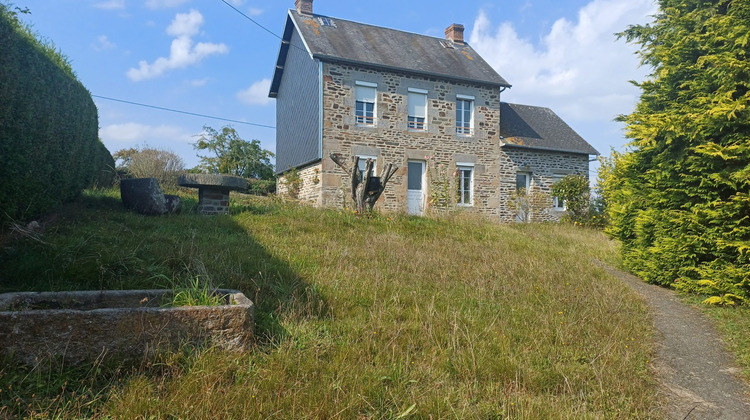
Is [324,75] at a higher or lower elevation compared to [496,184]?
higher

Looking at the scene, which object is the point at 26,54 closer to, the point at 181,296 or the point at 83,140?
the point at 83,140

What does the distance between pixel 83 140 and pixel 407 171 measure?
9883 millimetres

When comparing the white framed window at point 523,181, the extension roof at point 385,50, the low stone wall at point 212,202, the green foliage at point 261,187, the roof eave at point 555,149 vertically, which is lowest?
the low stone wall at point 212,202

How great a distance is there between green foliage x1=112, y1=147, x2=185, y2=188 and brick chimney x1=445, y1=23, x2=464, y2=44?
37.6ft

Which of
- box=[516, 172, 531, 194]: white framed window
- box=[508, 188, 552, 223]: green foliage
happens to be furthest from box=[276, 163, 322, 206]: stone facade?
box=[516, 172, 531, 194]: white framed window

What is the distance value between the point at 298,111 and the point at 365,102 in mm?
2998

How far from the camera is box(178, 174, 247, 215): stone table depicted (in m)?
8.75

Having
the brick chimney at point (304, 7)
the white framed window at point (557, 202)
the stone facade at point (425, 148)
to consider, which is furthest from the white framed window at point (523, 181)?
the brick chimney at point (304, 7)

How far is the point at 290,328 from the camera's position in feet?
11.9

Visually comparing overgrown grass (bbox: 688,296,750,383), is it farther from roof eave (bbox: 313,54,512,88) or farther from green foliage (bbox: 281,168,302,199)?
green foliage (bbox: 281,168,302,199)

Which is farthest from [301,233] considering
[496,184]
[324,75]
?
[496,184]

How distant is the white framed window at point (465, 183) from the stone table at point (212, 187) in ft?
30.4

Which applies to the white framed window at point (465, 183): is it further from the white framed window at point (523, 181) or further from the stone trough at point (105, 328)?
the stone trough at point (105, 328)

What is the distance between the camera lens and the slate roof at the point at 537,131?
17.9 m
